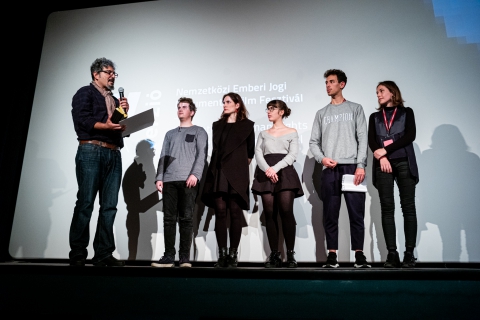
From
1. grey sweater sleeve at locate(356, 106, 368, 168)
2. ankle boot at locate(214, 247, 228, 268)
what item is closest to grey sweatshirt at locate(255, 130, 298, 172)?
grey sweater sleeve at locate(356, 106, 368, 168)

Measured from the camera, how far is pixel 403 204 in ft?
10.1

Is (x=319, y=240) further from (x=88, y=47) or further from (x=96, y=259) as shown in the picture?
(x=88, y=47)

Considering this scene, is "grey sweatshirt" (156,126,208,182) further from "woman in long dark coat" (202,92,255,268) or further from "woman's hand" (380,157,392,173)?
"woman's hand" (380,157,392,173)

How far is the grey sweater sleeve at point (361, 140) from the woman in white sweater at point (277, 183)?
0.50 m

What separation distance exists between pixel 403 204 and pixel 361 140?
23.0 inches

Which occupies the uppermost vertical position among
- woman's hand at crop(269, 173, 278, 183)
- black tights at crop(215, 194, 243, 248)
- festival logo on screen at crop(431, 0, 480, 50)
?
festival logo on screen at crop(431, 0, 480, 50)

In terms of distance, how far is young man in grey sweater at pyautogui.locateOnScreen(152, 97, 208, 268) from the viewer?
3217mm

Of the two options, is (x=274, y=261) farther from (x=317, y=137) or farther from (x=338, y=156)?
(x=317, y=137)

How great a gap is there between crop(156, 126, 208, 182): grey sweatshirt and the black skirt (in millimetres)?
484

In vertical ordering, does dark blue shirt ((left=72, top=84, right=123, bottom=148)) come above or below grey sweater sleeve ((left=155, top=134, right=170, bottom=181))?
above

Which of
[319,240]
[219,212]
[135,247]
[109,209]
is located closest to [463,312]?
[319,240]

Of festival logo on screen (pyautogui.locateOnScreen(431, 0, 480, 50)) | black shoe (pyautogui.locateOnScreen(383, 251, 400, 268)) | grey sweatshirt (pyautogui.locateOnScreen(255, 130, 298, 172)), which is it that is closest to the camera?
black shoe (pyautogui.locateOnScreen(383, 251, 400, 268))

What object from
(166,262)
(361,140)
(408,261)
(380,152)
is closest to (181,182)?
(166,262)

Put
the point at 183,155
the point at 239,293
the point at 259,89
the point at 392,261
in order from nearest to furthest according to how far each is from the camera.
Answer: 1. the point at 239,293
2. the point at 392,261
3. the point at 183,155
4. the point at 259,89
